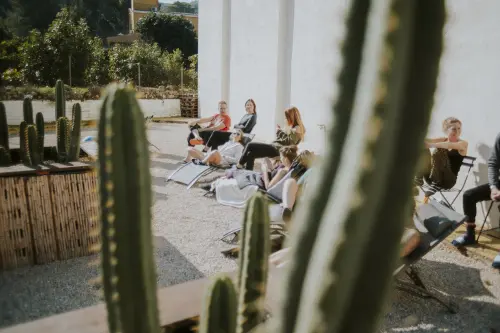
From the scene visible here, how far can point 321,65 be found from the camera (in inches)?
362

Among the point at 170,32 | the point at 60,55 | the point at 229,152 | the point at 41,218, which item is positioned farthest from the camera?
the point at 170,32

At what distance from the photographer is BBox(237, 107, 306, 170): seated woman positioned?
7.14 metres

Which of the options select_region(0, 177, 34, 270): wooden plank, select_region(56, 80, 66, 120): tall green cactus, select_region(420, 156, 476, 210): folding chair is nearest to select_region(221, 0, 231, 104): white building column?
select_region(56, 80, 66, 120): tall green cactus

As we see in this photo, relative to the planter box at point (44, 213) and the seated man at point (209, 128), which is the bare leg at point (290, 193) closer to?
the planter box at point (44, 213)

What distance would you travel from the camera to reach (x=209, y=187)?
279 inches

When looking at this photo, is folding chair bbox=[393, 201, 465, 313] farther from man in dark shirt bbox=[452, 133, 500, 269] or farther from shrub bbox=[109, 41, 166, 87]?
shrub bbox=[109, 41, 166, 87]

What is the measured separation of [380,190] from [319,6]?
383 inches

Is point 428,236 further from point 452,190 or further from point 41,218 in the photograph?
point 41,218

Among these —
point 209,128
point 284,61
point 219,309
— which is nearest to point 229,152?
point 209,128

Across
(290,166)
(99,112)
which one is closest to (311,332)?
(99,112)

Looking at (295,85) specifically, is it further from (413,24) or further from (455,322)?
(413,24)

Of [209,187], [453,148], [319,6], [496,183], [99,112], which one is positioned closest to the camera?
[99,112]

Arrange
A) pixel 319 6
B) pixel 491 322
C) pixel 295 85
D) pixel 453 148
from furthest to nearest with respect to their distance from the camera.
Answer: pixel 295 85 → pixel 319 6 → pixel 453 148 → pixel 491 322

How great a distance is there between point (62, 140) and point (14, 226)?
4.32 ft
